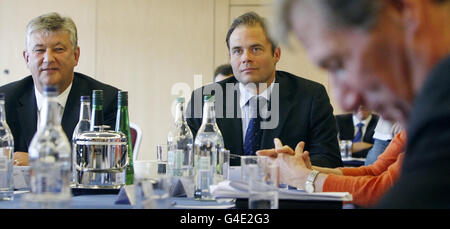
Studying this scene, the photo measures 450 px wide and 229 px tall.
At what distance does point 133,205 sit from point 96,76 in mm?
4483

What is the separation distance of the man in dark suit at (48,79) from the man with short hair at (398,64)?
2177mm

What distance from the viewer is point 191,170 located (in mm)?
1800

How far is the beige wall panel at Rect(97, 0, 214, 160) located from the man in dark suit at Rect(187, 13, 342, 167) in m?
2.84

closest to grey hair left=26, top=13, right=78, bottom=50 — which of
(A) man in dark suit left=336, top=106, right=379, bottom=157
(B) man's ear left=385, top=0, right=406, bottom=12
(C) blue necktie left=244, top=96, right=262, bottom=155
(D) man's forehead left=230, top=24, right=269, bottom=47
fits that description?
(D) man's forehead left=230, top=24, right=269, bottom=47

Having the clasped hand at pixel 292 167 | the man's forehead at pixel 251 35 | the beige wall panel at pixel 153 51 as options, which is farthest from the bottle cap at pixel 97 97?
the beige wall panel at pixel 153 51

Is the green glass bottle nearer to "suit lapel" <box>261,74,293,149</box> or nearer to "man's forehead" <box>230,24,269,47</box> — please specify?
"suit lapel" <box>261,74,293,149</box>

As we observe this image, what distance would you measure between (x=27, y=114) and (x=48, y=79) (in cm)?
21

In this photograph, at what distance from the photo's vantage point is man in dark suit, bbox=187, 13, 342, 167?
2705 millimetres

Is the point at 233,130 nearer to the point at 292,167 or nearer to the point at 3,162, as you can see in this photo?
the point at 292,167

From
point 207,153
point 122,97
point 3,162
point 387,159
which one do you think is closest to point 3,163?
point 3,162

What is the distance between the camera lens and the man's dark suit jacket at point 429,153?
0.51 m

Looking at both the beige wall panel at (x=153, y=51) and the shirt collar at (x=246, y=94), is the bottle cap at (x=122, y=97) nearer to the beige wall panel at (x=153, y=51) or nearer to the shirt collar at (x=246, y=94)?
the shirt collar at (x=246, y=94)

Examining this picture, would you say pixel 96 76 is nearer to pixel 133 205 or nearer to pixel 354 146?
pixel 354 146

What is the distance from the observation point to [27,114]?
9.02 ft
